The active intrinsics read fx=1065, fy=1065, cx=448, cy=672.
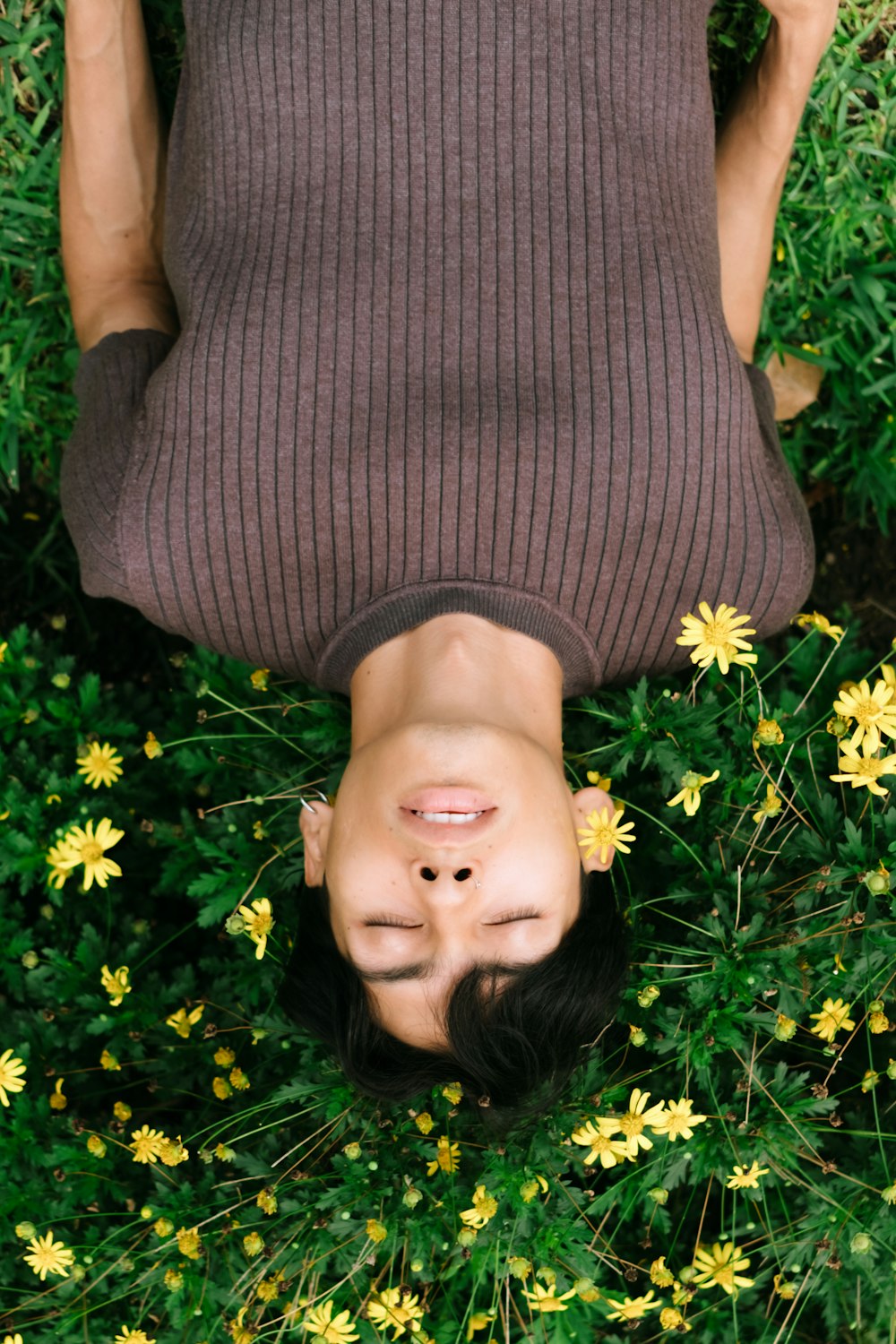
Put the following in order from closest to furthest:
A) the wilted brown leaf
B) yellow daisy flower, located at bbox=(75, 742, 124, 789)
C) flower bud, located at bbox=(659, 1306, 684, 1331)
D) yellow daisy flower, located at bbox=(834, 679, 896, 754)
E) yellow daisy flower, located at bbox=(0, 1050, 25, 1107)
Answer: yellow daisy flower, located at bbox=(834, 679, 896, 754) < flower bud, located at bbox=(659, 1306, 684, 1331) < yellow daisy flower, located at bbox=(0, 1050, 25, 1107) < yellow daisy flower, located at bbox=(75, 742, 124, 789) < the wilted brown leaf

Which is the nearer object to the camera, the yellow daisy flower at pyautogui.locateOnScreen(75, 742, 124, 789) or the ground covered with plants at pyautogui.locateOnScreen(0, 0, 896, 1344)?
the ground covered with plants at pyautogui.locateOnScreen(0, 0, 896, 1344)

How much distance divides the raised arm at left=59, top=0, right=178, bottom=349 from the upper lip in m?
1.27

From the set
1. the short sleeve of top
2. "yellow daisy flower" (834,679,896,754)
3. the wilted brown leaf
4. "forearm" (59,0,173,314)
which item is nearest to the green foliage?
"yellow daisy flower" (834,679,896,754)

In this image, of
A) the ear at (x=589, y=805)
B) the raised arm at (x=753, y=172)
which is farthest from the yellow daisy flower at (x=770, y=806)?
the raised arm at (x=753, y=172)

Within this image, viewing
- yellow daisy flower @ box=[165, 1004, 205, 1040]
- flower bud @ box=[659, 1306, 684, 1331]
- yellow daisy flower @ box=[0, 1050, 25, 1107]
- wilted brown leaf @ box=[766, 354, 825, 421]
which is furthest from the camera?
wilted brown leaf @ box=[766, 354, 825, 421]

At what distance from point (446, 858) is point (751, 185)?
169cm

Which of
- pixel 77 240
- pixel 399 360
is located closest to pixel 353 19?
pixel 399 360

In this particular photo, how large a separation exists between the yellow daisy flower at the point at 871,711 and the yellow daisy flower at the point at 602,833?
41 cm

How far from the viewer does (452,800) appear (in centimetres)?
179

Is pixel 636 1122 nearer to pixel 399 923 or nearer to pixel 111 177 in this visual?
pixel 399 923

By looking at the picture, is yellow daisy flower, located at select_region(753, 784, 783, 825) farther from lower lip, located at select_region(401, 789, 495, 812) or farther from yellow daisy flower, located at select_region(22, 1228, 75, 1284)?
yellow daisy flower, located at select_region(22, 1228, 75, 1284)

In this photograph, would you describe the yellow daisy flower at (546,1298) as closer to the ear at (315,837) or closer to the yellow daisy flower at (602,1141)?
the yellow daisy flower at (602,1141)

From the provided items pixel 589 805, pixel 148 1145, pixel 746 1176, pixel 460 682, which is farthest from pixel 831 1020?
pixel 148 1145

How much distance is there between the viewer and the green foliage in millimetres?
2002
